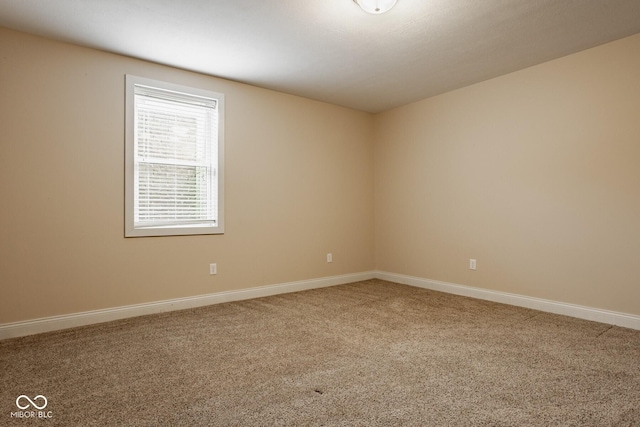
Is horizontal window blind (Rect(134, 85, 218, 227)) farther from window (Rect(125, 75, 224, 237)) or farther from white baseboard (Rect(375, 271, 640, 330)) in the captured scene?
white baseboard (Rect(375, 271, 640, 330))

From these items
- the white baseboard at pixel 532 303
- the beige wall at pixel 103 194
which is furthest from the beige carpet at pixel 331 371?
the beige wall at pixel 103 194

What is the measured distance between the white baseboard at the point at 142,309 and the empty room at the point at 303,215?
17 mm

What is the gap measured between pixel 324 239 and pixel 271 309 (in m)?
1.53

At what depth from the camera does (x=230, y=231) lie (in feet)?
13.9

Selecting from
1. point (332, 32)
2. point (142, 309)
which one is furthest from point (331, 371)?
point (332, 32)

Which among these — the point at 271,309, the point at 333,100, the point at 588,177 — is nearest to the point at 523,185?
the point at 588,177

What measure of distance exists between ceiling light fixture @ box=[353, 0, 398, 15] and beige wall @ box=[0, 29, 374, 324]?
2093 millimetres

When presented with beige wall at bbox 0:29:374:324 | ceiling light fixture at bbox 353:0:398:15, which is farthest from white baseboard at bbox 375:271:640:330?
ceiling light fixture at bbox 353:0:398:15

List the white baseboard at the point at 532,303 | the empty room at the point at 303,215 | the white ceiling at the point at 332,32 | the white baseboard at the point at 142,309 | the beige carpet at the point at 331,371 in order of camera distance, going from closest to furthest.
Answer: the beige carpet at the point at 331,371, the empty room at the point at 303,215, the white ceiling at the point at 332,32, the white baseboard at the point at 142,309, the white baseboard at the point at 532,303

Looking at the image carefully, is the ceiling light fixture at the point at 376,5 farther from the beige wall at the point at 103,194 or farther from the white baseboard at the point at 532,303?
the white baseboard at the point at 532,303

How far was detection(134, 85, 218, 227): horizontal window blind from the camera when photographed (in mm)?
3682

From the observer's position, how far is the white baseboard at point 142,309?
10.0 feet

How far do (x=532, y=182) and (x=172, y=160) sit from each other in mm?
3758

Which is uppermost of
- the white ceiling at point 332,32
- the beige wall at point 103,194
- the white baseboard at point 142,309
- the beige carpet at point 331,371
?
the white ceiling at point 332,32
